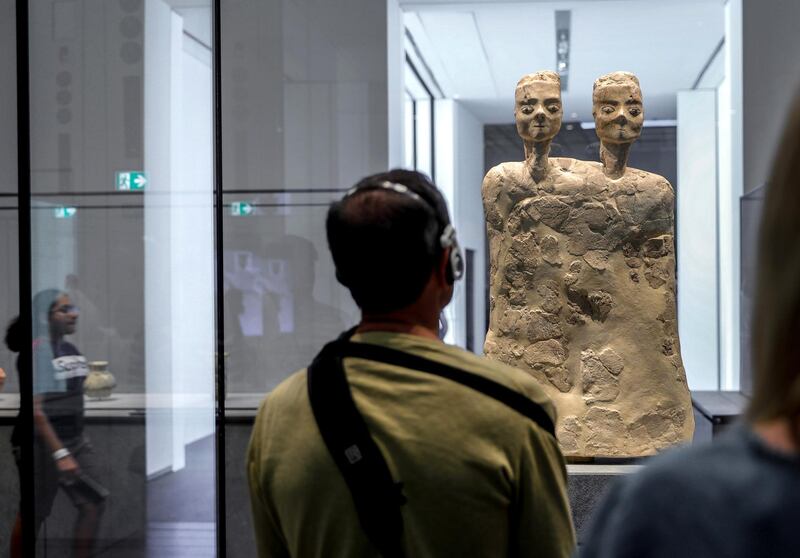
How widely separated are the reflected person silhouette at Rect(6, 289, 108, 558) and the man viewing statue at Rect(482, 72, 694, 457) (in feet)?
5.50

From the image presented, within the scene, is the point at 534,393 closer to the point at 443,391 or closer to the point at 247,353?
the point at 443,391

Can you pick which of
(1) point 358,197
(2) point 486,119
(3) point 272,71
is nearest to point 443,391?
(1) point 358,197

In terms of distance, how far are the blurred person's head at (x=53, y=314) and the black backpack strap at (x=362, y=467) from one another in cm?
262

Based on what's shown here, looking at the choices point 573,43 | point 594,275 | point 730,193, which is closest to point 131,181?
point 594,275

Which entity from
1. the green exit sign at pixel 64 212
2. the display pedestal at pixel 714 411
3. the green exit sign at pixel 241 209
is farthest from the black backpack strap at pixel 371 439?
the display pedestal at pixel 714 411

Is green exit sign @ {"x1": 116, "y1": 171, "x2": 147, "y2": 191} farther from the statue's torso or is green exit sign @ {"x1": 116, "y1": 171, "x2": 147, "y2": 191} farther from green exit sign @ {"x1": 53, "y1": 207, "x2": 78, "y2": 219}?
the statue's torso

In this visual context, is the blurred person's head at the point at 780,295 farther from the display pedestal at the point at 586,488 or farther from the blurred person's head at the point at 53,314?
the blurred person's head at the point at 53,314

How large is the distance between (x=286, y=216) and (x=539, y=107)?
1238mm

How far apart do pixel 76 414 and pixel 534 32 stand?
3.11 meters

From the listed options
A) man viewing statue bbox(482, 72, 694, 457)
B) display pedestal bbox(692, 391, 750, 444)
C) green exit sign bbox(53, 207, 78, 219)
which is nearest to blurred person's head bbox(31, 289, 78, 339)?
green exit sign bbox(53, 207, 78, 219)

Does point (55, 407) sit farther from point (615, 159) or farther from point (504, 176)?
point (615, 159)

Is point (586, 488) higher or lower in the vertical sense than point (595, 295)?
lower

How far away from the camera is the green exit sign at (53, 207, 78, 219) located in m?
3.82

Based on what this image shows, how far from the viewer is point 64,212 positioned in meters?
3.85
